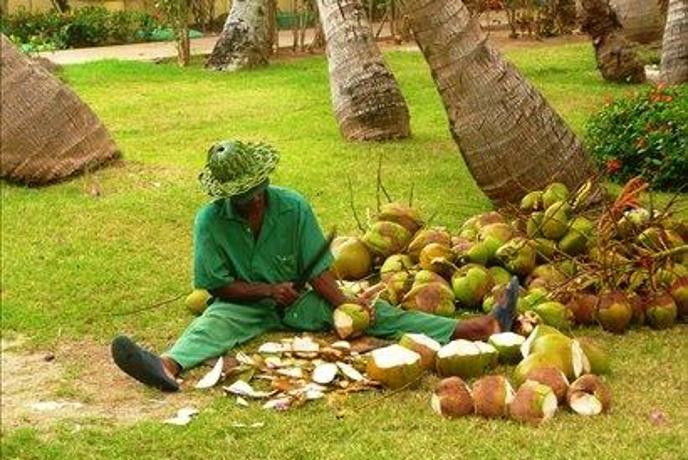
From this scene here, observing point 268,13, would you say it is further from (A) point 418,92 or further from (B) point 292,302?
(B) point 292,302

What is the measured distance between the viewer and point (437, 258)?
6.14 meters

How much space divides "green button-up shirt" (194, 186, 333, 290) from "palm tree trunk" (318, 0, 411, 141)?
15.6 ft

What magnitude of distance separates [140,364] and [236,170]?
1.00 meters

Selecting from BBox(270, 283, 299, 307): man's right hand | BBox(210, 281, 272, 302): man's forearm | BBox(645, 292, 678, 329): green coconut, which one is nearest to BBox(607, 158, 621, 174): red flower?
BBox(645, 292, 678, 329): green coconut

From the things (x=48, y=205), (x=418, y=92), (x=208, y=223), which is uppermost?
(x=208, y=223)

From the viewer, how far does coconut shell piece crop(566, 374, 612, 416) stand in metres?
4.64

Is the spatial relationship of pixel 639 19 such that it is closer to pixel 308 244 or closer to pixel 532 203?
pixel 532 203

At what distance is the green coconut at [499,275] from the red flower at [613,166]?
249 cm

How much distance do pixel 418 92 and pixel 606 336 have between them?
27.1 feet

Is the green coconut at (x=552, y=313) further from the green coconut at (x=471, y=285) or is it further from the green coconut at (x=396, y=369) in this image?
the green coconut at (x=396, y=369)

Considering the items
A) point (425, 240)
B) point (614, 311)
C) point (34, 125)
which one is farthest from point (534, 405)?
point (34, 125)

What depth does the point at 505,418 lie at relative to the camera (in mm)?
4590

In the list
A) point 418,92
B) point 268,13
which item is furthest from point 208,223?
point 268,13

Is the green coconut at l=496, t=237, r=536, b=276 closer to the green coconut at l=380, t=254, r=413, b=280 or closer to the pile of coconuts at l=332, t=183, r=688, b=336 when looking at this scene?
the pile of coconuts at l=332, t=183, r=688, b=336
